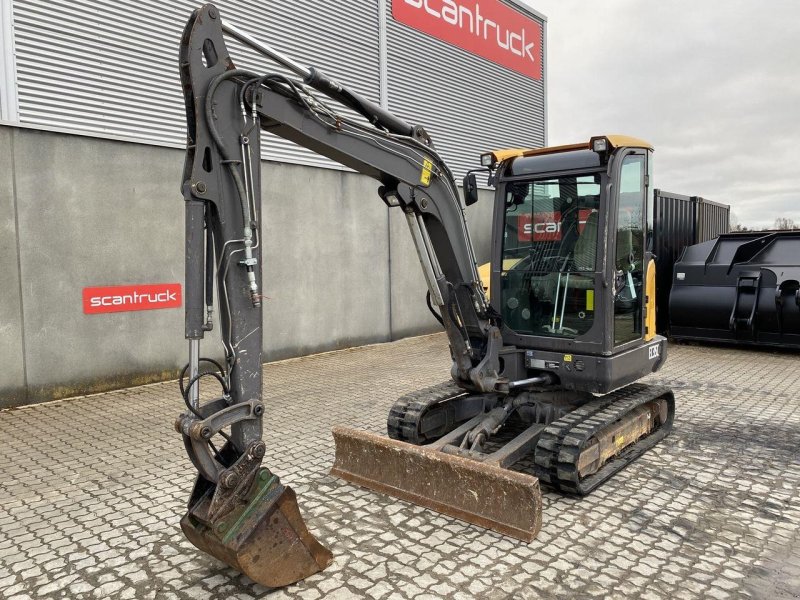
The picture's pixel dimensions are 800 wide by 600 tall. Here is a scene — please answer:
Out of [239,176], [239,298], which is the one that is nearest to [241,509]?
[239,298]

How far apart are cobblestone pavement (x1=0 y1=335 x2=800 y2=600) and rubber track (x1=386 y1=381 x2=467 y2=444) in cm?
67

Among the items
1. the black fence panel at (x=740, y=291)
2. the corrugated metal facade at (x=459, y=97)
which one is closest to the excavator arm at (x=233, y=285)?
the corrugated metal facade at (x=459, y=97)

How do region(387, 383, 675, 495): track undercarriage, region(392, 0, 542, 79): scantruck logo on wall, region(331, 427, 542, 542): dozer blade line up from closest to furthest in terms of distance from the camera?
region(331, 427, 542, 542): dozer blade < region(387, 383, 675, 495): track undercarriage < region(392, 0, 542, 79): scantruck logo on wall

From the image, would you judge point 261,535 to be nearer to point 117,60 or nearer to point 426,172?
point 426,172

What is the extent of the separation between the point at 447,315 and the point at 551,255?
109 cm

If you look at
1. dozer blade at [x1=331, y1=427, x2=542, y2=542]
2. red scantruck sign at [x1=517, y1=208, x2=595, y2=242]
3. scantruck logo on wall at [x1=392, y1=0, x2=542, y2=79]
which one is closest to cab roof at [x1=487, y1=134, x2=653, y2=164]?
red scantruck sign at [x1=517, y1=208, x2=595, y2=242]

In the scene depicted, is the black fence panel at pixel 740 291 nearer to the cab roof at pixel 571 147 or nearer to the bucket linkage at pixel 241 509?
the cab roof at pixel 571 147

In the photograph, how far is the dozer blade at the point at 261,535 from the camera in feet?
9.91

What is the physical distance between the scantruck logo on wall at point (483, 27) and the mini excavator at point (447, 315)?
28.6 ft

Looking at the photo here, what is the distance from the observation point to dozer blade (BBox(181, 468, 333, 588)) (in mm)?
3020

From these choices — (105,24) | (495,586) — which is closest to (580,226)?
(495,586)

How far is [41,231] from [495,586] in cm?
681

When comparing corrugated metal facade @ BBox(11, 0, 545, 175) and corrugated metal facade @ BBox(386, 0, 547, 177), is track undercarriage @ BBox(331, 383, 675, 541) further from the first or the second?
corrugated metal facade @ BBox(386, 0, 547, 177)

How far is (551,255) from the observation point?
5121 mm
